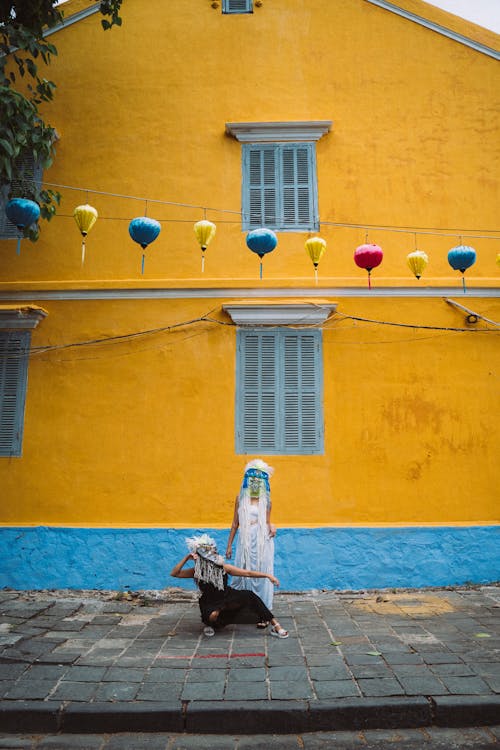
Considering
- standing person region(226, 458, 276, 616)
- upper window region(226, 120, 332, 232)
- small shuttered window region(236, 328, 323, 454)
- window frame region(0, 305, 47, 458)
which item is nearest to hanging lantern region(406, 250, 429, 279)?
small shuttered window region(236, 328, 323, 454)

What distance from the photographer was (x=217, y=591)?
5121 mm

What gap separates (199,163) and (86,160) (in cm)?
162

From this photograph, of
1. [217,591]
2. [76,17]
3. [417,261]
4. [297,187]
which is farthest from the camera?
[76,17]

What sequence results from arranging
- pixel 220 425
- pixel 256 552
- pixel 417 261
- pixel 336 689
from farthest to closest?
1. pixel 220 425
2. pixel 417 261
3. pixel 256 552
4. pixel 336 689

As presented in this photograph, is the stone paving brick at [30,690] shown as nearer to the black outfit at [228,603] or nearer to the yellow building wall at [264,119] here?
the black outfit at [228,603]

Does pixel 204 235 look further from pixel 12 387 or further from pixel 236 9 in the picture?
pixel 236 9

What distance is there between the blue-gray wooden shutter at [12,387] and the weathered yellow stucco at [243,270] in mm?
174

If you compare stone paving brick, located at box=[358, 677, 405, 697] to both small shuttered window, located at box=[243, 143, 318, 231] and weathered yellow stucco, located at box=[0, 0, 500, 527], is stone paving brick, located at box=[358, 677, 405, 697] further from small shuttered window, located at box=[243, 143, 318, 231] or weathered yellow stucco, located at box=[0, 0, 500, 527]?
small shuttered window, located at box=[243, 143, 318, 231]

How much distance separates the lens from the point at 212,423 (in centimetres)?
703

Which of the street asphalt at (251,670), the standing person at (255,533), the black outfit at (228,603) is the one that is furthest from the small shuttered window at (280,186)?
the street asphalt at (251,670)

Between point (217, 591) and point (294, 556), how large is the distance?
1793 mm

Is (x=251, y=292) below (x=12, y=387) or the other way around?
the other way around

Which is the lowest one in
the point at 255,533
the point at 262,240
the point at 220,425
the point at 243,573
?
the point at 243,573

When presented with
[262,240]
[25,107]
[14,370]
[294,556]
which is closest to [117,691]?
[294,556]
